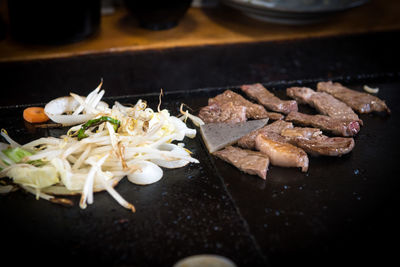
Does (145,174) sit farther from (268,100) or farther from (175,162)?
(268,100)

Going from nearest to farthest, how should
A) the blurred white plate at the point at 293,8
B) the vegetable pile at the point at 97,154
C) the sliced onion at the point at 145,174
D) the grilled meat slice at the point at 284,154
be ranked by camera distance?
1. the vegetable pile at the point at 97,154
2. the sliced onion at the point at 145,174
3. the grilled meat slice at the point at 284,154
4. the blurred white plate at the point at 293,8

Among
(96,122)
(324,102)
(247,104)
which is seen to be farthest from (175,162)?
(324,102)

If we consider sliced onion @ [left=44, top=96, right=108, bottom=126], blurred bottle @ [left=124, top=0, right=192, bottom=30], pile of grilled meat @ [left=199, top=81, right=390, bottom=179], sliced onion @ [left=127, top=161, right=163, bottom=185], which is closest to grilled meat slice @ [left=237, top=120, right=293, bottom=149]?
pile of grilled meat @ [left=199, top=81, right=390, bottom=179]

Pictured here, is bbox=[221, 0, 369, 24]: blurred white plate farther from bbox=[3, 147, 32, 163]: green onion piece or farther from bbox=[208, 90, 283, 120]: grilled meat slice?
bbox=[3, 147, 32, 163]: green onion piece

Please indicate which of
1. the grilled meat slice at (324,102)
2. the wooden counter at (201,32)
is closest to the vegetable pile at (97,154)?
the grilled meat slice at (324,102)

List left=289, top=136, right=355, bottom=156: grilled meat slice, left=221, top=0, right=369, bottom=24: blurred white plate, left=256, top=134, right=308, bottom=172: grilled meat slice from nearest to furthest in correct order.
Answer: left=256, top=134, right=308, bottom=172: grilled meat slice → left=289, top=136, right=355, bottom=156: grilled meat slice → left=221, top=0, right=369, bottom=24: blurred white plate

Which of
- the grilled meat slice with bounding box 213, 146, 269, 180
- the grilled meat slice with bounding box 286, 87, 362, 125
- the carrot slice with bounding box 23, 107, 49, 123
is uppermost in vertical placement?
the grilled meat slice with bounding box 286, 87, 362, 125

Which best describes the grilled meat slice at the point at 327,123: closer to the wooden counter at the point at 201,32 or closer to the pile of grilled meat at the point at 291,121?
the pile of grilled meat at the point at 291,121
